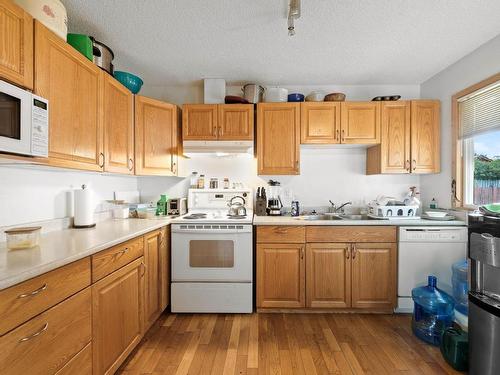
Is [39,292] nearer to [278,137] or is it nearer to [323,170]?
[278,137]

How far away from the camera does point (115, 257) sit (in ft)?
4.94

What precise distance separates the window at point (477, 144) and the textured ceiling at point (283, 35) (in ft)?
1.37

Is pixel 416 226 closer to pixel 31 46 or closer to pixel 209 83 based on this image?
pixel 209 83

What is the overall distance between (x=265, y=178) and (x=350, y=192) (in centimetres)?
106

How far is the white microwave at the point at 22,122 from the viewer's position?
107cm

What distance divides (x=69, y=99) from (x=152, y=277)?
146 cm

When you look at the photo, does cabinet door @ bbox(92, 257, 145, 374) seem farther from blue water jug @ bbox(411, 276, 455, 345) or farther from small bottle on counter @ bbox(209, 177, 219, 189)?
blue water jug @ bbox(411, 276, 455, 345)

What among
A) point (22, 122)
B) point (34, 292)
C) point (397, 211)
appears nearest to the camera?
point (34, 292)

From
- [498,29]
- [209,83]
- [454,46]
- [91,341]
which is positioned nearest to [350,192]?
[454,46]

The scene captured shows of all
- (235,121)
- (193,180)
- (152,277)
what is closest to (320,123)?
(235,121)

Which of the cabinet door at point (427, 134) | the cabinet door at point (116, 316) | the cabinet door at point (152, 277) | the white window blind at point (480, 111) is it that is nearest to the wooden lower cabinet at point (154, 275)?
the cabinet door at point (152, 277)

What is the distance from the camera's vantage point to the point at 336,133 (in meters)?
2.59

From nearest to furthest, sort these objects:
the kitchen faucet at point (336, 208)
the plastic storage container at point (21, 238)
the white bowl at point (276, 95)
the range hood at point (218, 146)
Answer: the plastic storage container at point (21, 238) → the range hood at point (218, 146) → the white bowl at point (276, 95) → the kitchen faucet at point (336, 208)

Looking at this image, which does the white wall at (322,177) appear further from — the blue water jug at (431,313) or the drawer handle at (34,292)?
the drawer handle at (34,292)
